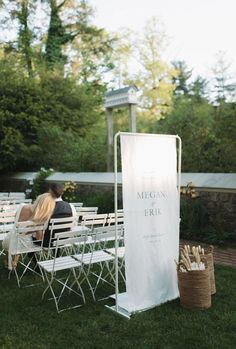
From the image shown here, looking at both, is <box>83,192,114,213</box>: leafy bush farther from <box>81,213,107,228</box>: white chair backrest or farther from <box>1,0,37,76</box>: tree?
<box>1,0,37,76</box>: tree

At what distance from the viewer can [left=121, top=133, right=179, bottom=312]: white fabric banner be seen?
4.08 m

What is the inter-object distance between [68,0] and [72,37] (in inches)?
77.0

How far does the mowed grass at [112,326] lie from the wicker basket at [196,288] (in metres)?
0.08

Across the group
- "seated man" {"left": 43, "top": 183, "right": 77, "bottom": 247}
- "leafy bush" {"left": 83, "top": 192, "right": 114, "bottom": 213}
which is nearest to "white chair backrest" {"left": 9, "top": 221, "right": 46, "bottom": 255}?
"seated man" {"left": 43, "top": 183, "right": 77, "bottom": 247}

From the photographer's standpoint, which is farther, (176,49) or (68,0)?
(176,49)

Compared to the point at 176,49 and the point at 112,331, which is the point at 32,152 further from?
the point at 176,49

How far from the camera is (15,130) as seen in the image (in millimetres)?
14305

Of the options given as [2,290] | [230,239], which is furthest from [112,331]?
[230,239]

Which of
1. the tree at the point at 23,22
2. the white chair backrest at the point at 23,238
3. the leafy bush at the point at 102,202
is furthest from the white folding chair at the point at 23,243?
the tree at the point at 23,22

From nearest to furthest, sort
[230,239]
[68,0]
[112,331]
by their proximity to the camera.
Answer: [112,331] < [230,239] < [68,0]

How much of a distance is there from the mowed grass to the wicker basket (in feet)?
0.27

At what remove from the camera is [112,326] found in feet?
12.6

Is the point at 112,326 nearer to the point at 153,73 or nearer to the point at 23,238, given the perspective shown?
the point at 23,238

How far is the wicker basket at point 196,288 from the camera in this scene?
413cm
